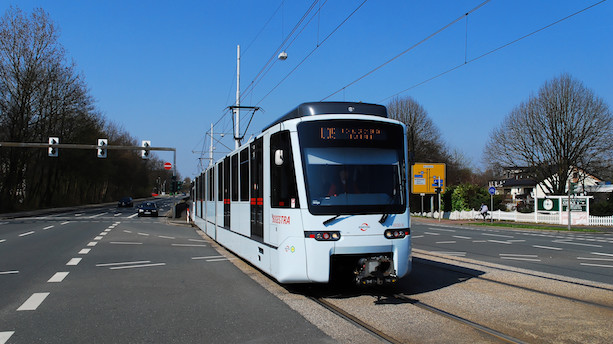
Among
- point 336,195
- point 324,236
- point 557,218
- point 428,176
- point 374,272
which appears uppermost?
point 428,176

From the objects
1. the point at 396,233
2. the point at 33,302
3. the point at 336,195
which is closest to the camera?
the point at 33,302

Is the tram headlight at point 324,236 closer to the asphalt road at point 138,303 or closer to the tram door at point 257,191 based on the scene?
the asphalt road at point 138,303

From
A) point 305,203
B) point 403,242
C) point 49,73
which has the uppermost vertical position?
point 49,73

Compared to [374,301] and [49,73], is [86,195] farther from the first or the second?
[374,301]

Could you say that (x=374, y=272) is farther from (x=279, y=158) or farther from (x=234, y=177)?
(x=234, y=177)

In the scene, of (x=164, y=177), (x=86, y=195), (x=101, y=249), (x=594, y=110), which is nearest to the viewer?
(x=101, y=249)

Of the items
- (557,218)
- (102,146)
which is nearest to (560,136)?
(557,218)

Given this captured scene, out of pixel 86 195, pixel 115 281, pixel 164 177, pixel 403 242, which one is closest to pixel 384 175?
pixel 403 242

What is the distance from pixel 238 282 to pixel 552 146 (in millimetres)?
44072

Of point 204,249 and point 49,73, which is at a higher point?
point 49,73

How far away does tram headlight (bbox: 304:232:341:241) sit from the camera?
7.29m

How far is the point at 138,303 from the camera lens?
7.28 meters

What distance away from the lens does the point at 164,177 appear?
133750 mm

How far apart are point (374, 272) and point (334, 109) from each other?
2.69 m
